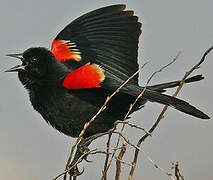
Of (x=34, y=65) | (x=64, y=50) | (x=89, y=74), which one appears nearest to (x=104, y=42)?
(x=64, y=50)

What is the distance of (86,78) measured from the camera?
193 centimetres

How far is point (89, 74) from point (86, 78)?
2 cm

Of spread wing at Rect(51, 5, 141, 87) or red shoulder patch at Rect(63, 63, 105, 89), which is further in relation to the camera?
spread wing at Rect(51, 5, 141, 87)

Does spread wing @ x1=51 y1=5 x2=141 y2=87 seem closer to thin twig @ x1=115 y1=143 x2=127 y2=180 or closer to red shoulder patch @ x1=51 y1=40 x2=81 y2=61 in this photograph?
red shoulder patch @ x1=51 y1=40 x2=81 y2=61

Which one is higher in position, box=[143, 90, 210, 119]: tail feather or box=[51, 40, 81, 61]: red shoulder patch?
box=[143, 90, 210, 119]: tail feather

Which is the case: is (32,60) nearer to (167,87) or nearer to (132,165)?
(167,87)

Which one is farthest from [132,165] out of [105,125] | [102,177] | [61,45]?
[61,45]

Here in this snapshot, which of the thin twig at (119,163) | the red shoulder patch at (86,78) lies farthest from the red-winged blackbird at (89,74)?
the thin twig at (119,163)

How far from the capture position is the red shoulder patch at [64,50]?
2429 millimetres

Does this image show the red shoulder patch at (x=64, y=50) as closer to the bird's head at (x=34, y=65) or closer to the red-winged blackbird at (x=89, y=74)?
the red-winged blackbird at (x=89, y=74)

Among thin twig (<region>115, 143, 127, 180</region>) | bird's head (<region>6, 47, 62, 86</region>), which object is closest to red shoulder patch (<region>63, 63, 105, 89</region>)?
bird's head (<region>6, 47, 62, 86</region>)

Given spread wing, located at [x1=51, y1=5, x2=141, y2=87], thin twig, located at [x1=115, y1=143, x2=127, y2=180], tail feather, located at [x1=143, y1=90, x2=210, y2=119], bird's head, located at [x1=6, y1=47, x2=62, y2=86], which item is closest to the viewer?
thin twig, located at [x1=115, y1=143, x2=127, y2=180]

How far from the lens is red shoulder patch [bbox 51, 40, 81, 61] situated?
2.43 metres

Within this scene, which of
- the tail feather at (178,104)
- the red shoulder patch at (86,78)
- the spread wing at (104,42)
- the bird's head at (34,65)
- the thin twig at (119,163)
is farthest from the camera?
the spread wing at (104,42)
